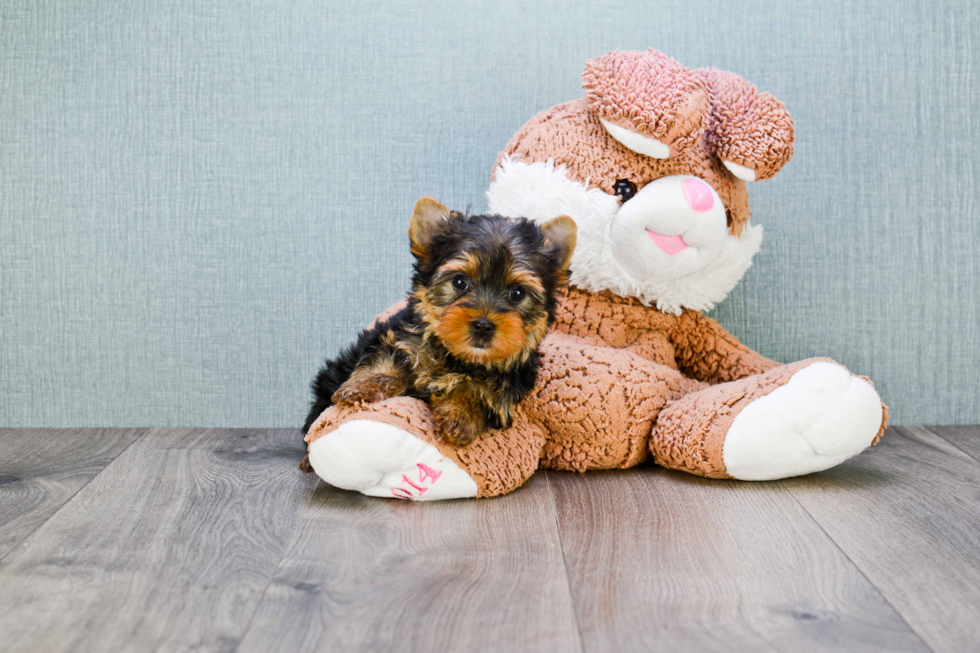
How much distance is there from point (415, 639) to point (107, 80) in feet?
6.34

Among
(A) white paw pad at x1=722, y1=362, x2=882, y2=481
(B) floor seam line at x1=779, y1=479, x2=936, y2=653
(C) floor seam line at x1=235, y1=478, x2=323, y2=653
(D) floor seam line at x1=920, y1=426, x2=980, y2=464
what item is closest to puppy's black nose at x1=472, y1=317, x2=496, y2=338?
(C) floor seam line at x1=235, y1=478, x2=323, y2=653

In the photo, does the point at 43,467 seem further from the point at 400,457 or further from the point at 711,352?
the point at 711,352

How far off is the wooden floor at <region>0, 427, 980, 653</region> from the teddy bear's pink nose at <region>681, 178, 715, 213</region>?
2.12 ft

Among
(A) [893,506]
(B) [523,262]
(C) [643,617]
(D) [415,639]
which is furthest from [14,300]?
(A) [893,506]

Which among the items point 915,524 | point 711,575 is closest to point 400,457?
point 711,575

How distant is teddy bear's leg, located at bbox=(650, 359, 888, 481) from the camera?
5.95 feet

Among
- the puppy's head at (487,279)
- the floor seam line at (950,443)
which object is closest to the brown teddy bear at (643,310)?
the puppy's head at (487,279)

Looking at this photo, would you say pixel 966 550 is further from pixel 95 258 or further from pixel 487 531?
pixel 95 258

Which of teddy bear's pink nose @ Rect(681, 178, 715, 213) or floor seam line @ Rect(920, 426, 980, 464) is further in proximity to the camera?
floor seam line @ Rect(920, 426, 980, 464)

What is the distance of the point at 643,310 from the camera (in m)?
2.15

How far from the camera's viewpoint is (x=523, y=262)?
1.63 m

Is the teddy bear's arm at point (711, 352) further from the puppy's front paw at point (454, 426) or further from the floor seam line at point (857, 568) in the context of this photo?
the puppy's front paw at point (454, 426)

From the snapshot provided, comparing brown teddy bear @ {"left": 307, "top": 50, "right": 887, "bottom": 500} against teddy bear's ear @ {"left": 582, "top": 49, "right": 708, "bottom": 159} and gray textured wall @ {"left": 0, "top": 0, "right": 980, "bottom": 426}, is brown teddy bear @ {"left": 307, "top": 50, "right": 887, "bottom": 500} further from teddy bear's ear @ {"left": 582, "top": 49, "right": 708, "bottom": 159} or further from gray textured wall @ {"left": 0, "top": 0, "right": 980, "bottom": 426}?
gray textured wall @ {"left": 0, "top": 0, "right": 980, "bottom": 426}

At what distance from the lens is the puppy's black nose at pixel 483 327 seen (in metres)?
1.54
